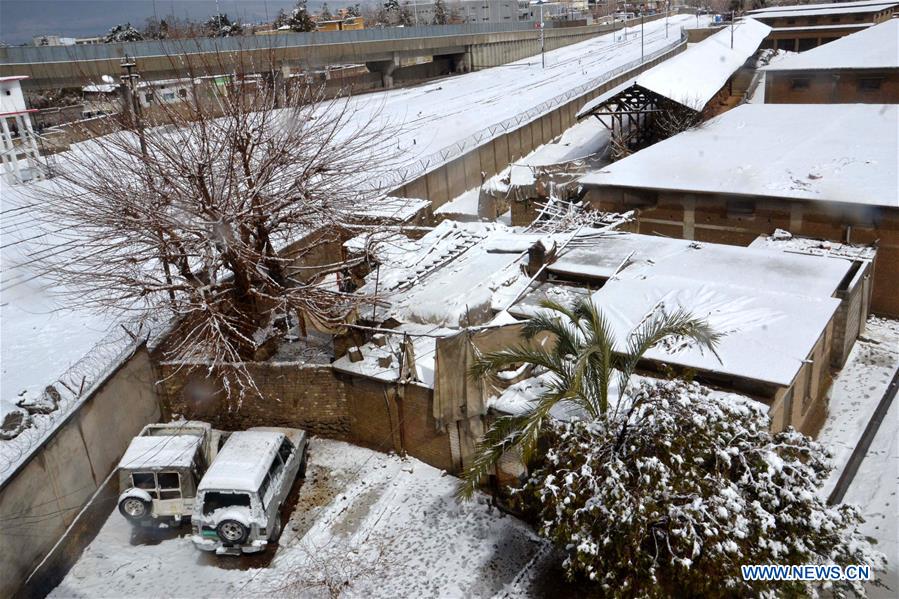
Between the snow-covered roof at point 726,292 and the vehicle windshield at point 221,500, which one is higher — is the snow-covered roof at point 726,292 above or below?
above

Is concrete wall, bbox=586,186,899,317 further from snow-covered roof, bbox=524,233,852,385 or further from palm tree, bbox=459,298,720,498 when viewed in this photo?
palm tree, bbox=459,298,720,498

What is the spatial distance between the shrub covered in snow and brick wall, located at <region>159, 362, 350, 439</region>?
654 cm

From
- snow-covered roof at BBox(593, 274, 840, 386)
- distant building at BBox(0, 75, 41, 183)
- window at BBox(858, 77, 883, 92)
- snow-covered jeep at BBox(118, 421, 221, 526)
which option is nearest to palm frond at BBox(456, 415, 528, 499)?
snow-covered roof at BBox(593, 274, 840, 386)

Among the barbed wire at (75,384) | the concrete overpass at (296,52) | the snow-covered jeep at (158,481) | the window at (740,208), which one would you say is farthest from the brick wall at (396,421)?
the window at (740,208)

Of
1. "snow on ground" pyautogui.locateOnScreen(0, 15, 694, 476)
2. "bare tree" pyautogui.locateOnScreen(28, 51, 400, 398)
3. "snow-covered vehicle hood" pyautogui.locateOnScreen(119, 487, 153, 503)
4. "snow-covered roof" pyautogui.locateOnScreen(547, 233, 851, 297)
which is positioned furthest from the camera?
"snow on ground" pyautogui.locateOnScreen(0, 15, 694, 476)

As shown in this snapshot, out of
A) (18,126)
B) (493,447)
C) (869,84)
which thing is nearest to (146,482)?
(493,447)

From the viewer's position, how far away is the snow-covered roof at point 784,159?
20828 millimetres

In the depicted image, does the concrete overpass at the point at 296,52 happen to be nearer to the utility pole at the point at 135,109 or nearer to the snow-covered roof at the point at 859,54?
the utility pole at the point at 135,109

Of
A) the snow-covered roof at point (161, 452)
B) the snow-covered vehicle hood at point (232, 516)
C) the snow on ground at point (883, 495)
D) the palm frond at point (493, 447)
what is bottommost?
the snow on ground at point (883, 495)

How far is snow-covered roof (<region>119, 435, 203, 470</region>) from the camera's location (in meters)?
12.9

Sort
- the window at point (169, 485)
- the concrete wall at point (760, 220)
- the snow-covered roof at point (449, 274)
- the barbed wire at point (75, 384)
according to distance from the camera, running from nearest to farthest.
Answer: the barbed wire at point (75, 384)
the window at point (169, 485)
the snow-covered roof at point (449, 274)
the concrete wall at point (760, 220)

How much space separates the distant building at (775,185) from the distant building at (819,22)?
33.2m

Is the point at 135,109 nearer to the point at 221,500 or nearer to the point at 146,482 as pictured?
the point at 146,482

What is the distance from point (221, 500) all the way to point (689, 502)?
26.3 feet
